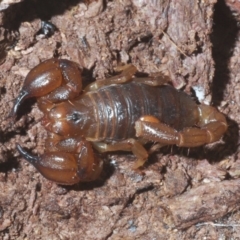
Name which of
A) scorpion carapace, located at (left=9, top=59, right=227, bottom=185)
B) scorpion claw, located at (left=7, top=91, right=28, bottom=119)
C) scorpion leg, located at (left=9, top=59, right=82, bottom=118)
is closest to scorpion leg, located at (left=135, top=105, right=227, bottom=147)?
scorpion carapace, located at (left=9, top=59, right=227, bottom=185)

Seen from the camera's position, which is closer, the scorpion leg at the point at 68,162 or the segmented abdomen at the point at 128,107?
the scorpion leg at the point at 68,162

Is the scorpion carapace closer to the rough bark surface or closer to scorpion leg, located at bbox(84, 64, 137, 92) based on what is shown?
scorpion leg, located at bbox(84, 64, 137, 92)

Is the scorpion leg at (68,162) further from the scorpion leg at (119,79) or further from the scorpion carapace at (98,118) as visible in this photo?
the scorpion leg at (119,79)

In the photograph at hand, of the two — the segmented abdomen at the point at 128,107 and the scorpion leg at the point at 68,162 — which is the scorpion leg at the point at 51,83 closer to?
the segmented abdomen at the point at 128,107

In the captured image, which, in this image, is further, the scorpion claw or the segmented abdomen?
the segmented abdomen

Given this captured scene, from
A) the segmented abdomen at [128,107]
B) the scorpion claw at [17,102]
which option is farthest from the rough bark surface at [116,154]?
the segmented abdomen at [128,107]

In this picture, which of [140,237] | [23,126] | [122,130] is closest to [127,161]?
[122,130]

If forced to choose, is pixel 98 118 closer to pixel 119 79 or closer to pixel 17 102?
pixel 119 79

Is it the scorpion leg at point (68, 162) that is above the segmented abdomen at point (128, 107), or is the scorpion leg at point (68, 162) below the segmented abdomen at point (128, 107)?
A: below
